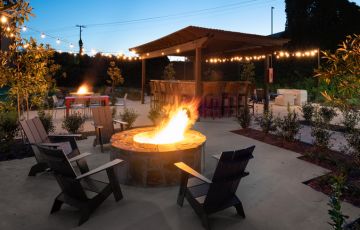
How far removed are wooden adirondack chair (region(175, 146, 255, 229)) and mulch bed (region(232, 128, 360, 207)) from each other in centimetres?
136

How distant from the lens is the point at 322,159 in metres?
4.52

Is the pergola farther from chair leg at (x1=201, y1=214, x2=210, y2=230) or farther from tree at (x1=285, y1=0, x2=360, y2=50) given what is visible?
tree at (x1=285, y1=0, x2=360, y2=50)

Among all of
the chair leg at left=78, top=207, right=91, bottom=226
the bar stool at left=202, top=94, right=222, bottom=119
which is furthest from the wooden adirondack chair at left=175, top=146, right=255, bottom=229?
the bar stool at left=202, top=94, right=222, bottom=119

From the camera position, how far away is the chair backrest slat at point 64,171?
2654 millimetres

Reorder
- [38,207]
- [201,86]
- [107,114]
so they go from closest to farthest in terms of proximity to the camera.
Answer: [38,207], [107,114], [201,86]

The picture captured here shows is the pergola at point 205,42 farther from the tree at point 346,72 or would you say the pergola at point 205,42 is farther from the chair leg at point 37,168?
the chair leg at point 37,168

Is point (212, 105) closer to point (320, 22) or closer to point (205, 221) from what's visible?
point (205, 221)

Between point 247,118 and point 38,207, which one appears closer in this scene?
point 38,207

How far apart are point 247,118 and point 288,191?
3.51 m

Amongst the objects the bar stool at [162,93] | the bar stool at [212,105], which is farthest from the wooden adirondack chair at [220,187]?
the bar stool at [162,93]

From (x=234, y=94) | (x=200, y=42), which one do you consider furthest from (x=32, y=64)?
(x=234, y=94)

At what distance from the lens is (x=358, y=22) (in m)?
20.2

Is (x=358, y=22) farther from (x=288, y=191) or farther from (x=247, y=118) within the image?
(x=288, y=191)

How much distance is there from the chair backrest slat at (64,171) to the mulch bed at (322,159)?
2.78 metres
